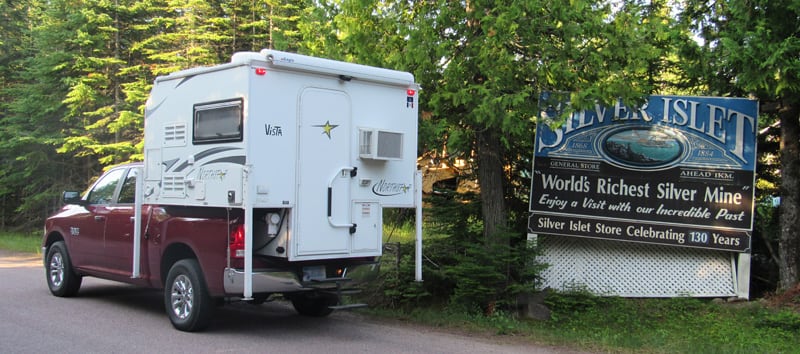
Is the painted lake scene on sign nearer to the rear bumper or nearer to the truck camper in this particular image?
the truck camper

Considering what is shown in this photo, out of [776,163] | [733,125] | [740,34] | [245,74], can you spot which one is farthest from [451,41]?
[776,163]

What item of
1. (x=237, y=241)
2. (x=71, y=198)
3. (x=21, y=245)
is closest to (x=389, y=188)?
(x=237, y=241)

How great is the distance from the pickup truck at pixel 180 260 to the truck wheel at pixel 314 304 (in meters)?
0.01

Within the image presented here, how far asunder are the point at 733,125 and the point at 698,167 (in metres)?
0.79

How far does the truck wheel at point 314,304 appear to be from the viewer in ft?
29.5

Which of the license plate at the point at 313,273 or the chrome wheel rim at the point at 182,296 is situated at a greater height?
the license plate at the point at 313,273

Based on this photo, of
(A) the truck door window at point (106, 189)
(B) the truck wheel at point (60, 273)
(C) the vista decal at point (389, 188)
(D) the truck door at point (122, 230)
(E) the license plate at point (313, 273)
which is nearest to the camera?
(E) the license plate at point (313, 273)

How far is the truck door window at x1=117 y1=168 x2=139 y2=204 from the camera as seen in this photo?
29.8 feet

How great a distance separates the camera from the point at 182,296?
7781 millimetres

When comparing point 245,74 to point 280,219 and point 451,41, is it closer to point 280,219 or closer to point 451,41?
point 280,219

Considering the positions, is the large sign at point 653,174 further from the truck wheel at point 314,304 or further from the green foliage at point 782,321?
the truck wheel at point 314,304

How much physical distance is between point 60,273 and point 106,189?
1.68 metres

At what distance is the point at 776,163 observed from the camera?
10.8 m

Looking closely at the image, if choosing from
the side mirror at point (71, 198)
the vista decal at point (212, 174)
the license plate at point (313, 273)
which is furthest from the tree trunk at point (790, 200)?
the side mirror at point (71, 198)
